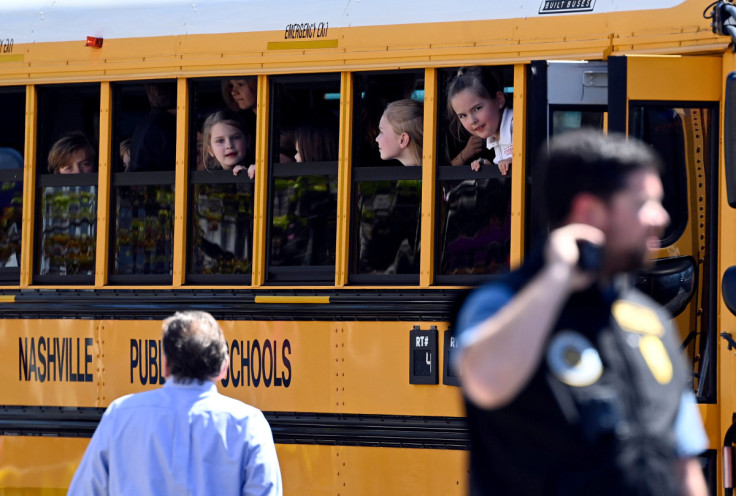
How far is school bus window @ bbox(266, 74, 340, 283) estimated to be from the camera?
4875mm

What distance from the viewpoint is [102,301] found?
5.14 m

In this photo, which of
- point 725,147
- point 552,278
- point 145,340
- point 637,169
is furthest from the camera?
point 145,340

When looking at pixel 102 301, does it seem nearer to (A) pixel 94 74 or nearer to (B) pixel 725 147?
(A) pixel 94 74

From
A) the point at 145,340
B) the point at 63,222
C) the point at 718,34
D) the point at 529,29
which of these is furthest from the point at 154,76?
the point at 718,34

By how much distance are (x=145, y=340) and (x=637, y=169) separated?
3571 millimetres

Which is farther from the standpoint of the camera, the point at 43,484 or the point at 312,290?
the point at 43,484

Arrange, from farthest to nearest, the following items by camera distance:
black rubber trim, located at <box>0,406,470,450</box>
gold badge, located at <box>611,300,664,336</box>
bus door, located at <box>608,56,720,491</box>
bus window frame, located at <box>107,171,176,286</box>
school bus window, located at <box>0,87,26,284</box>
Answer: school bus window, located at <box>0,87,26,284</box> < bus window frame, located at <box>107,171,176,286</box> < black rubber trim, located at <box>0,406,470,450</box> < bus door, located at <box>608,56,720,491</box> < gold badge, located at <box>611,300,664,336</box>

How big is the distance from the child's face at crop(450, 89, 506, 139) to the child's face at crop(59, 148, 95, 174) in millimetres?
1686

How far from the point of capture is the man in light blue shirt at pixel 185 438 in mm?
2840

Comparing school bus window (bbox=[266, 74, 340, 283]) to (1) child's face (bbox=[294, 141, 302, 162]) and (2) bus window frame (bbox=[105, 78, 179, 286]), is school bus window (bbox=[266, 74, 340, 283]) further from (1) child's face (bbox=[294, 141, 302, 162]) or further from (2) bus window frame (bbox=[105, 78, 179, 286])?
(2) bus window frame (bbox=[105, 78, 179, 286])

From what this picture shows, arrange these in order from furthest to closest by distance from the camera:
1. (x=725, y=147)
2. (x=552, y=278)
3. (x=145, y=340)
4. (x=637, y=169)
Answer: (x=145, y=340) → (x=725, y=147) → (x=637, y=169) → (x=552, y=278)

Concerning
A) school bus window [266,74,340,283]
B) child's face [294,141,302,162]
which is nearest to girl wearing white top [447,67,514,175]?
school bus window [266,74,340,283]

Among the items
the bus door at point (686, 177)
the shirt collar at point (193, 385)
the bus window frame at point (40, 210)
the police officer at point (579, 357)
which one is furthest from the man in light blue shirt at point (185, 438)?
the bus window frame at point (40, 210)

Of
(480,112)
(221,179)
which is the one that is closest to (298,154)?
(221,179)
